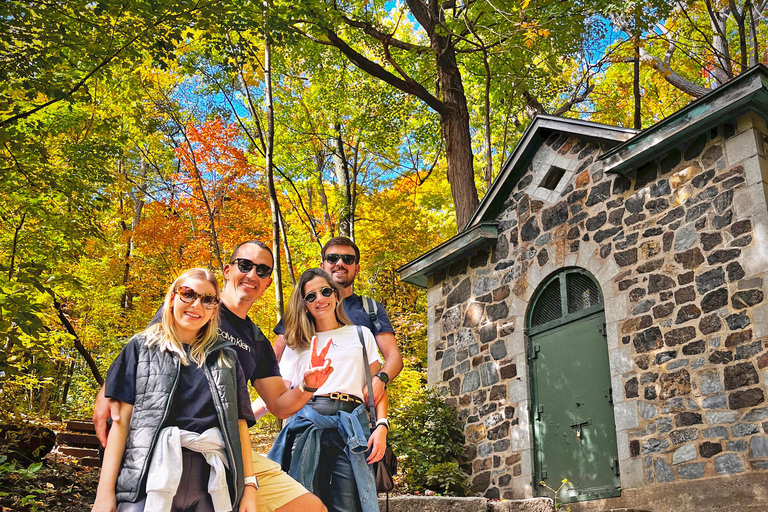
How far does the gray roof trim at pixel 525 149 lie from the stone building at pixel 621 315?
24mm

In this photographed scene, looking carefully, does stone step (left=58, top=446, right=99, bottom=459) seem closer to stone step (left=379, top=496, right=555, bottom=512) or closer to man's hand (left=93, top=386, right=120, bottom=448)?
stone step (left=379, top=496, right=555, bottom=512)

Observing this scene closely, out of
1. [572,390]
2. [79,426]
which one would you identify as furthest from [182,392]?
[79,426]

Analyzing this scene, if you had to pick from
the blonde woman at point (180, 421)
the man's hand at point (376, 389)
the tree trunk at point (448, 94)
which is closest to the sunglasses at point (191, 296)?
the blonde woman at point (180, 421)

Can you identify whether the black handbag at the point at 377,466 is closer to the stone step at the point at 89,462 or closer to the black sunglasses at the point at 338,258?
the black sunglasses at the point at 338,258

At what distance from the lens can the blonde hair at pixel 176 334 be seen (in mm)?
2541

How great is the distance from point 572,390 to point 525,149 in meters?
3.23

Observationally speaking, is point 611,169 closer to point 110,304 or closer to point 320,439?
point 320,439

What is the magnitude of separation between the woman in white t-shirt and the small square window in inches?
221

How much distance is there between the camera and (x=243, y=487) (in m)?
2.50

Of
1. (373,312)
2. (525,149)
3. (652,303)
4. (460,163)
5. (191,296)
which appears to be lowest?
(191,296)

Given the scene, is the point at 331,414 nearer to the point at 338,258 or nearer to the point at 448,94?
the point at 338,258

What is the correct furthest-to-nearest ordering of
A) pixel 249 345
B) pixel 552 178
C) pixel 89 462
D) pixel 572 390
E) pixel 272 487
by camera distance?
pixel 89 462
pixel 552 178
pixel 572 390
pixel 249 345
pixel 272 487

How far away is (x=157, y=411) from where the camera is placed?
2.38m

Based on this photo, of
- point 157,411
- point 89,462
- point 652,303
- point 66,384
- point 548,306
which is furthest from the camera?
point 66,384
